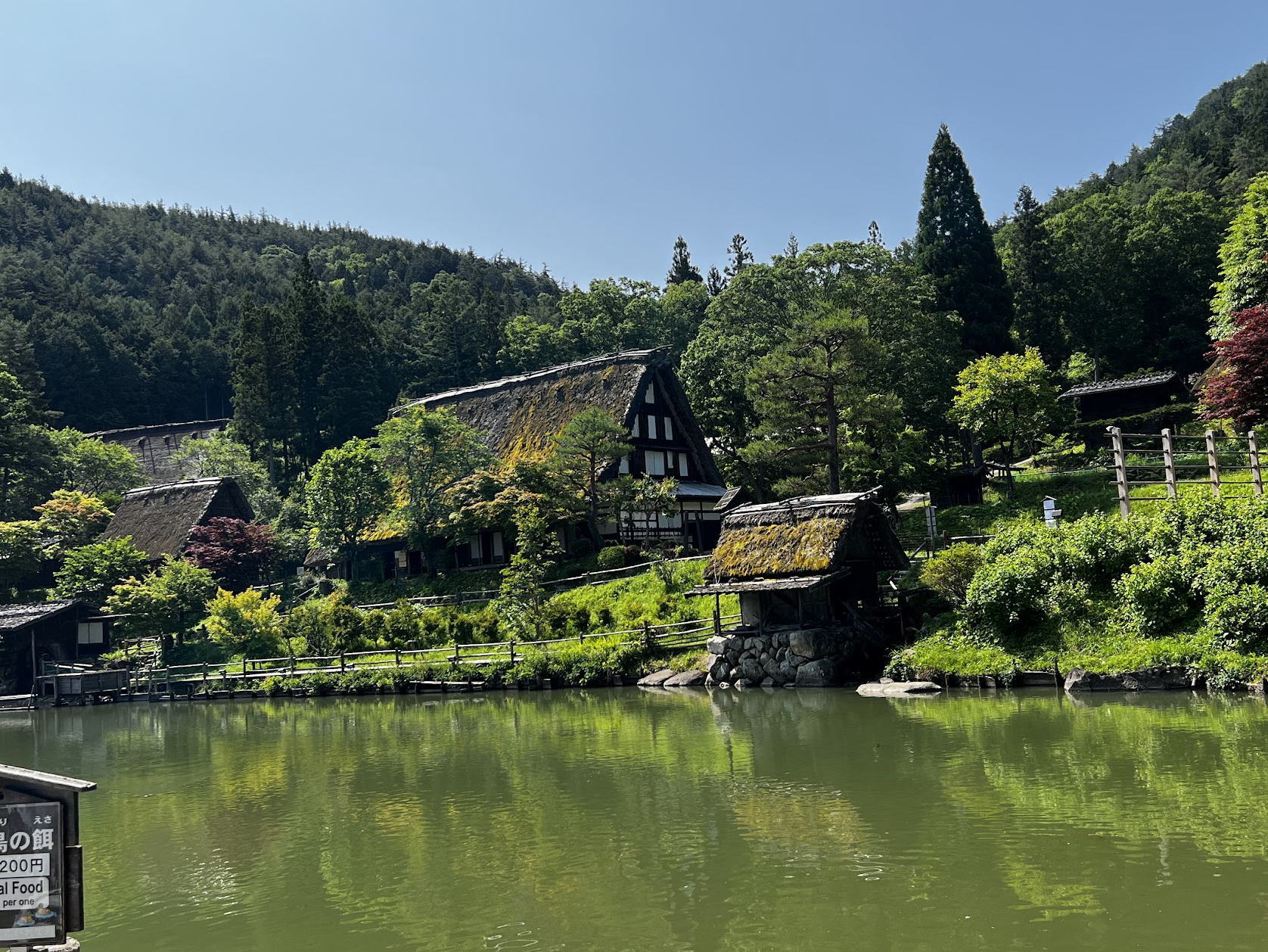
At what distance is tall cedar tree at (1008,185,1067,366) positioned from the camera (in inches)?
2151

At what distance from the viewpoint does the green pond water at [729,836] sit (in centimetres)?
802

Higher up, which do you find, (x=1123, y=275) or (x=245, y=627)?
(x=1123, y=275)

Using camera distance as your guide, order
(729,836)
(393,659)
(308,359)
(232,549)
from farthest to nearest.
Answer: (308,359) < (232,549) < (393,659) < (729,836)

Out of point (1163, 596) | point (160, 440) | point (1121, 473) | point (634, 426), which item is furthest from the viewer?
point (160, 440)

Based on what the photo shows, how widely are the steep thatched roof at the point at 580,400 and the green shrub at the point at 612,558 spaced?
7.92 meters

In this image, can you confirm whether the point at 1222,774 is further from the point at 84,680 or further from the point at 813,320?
the point at 84,680

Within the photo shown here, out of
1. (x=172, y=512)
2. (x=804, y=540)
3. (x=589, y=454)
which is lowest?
(x=804, y=540)

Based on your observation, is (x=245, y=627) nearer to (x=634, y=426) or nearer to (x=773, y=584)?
(x=634, y=426)

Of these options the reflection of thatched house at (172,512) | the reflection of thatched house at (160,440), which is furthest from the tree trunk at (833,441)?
the reflection of thatched house at (160,440)

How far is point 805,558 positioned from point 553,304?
76423 millimetres

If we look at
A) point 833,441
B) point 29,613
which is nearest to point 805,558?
point 833,441

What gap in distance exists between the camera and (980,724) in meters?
16.4

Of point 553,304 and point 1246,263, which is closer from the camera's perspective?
point 1246,263

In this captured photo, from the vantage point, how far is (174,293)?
97188 mm
